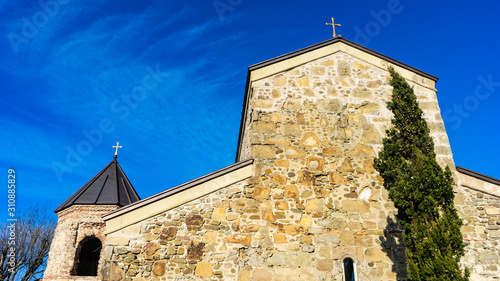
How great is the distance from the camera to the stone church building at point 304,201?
6.18 meters

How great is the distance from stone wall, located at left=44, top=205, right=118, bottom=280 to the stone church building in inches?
189

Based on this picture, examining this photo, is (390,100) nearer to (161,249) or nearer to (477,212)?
(477,212)

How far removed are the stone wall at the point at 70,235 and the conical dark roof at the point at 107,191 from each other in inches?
9.6

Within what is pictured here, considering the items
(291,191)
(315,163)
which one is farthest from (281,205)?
(315,163)

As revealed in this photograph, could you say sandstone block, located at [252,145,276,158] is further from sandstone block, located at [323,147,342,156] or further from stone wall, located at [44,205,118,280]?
stone wall, located at [44,205,118,280]

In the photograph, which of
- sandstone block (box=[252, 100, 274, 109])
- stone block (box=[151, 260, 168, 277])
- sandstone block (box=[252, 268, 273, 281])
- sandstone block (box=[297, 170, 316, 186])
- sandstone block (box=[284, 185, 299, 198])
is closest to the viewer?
stone block (box=[151, 260, 168, 277])

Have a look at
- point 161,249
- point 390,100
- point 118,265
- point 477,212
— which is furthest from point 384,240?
point 118,265

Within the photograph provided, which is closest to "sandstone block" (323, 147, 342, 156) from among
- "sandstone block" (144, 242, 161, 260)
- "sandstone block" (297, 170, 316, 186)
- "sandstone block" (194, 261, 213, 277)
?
"sandstone block" (297, 170, 316, 186)

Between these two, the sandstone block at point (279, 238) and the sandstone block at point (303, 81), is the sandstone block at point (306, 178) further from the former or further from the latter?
the sandstone block at point (303, 81)

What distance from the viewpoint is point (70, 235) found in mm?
11539

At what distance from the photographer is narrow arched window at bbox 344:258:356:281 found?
6.46m

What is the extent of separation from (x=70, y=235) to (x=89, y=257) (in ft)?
3.81

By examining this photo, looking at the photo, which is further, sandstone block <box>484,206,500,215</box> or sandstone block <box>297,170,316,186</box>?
sandstone block <box>297,170,316,186</box>

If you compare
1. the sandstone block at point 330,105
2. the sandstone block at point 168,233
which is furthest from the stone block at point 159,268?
the sandstone block at point 330,105
